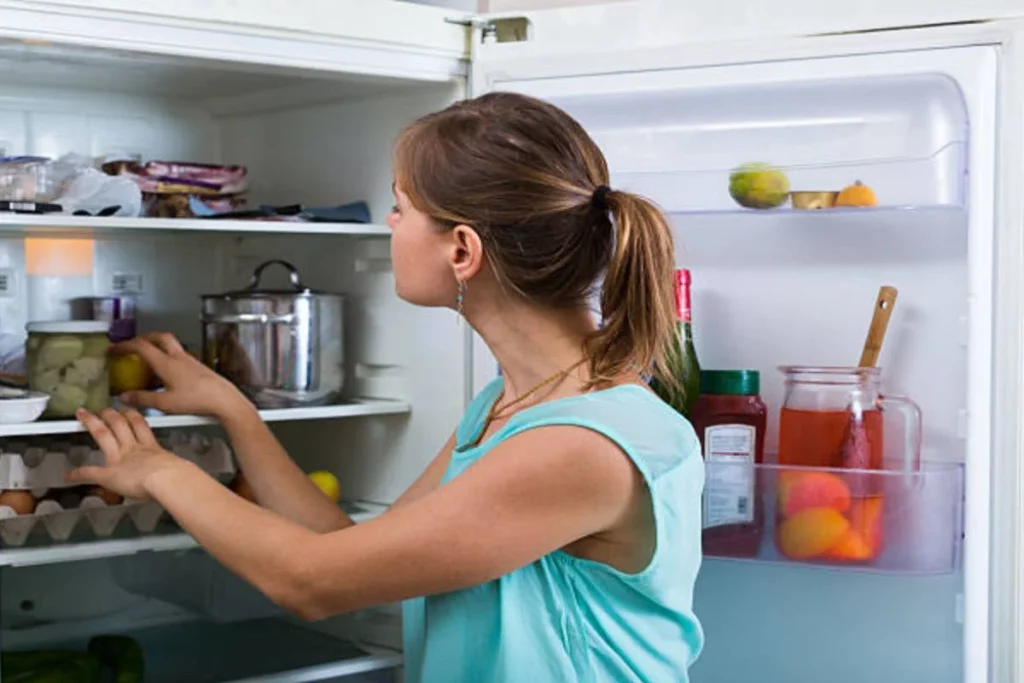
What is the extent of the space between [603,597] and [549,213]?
36 centimetres

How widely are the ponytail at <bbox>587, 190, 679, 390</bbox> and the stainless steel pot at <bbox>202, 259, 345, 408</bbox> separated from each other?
57 centimetres

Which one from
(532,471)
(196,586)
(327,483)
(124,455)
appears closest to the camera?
(532,471)

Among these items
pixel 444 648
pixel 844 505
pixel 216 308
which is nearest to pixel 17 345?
pixel 216 308

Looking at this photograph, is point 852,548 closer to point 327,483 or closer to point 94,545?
point 327,483

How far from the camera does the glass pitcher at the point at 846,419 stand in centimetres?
156

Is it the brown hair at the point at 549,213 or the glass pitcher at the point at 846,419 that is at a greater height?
the brown hair at the point at 549,213

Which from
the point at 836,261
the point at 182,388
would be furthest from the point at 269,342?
the point at 836,261

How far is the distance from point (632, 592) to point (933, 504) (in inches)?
15.4

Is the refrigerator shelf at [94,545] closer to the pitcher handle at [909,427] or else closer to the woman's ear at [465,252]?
the woman's ear at [465,252]

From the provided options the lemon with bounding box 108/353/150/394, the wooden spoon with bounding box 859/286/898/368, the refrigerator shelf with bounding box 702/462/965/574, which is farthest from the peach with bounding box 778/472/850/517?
the lemon with bounding box 108/353/150/394

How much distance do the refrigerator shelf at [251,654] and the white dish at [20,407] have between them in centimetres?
41

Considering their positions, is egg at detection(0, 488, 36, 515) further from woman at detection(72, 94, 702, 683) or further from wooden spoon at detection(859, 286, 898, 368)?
wooden spoon at detection(859, 286, 898, 368)

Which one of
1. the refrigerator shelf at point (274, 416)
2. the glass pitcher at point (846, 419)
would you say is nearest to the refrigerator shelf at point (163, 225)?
the refrigerator shelf at point (274, 416)

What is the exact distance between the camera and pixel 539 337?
138 centimetres
